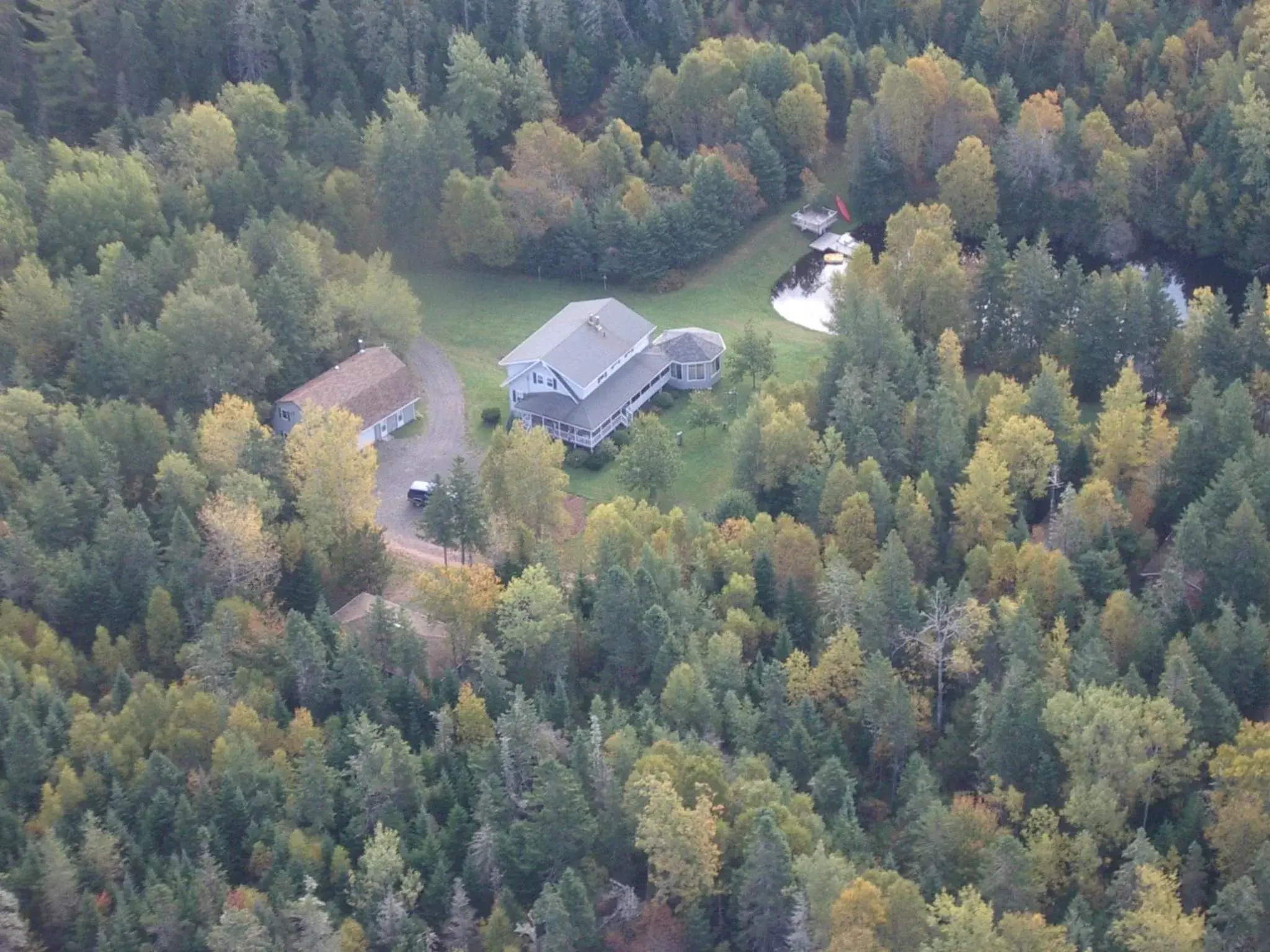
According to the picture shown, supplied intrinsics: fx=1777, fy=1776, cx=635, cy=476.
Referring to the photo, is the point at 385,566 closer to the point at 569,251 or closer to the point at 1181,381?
the point at 569,251

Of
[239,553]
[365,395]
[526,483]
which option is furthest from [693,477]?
[239,553]

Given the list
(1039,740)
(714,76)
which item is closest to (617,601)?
(1039,740)

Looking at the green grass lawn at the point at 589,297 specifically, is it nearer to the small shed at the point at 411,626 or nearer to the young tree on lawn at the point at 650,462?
the young tree on lawn at the point at 650,462

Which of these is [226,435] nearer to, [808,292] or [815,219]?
[808,292]

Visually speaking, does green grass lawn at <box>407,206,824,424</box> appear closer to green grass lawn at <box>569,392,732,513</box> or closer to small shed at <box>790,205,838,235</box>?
small shed at <box>790,205,838,235</box>

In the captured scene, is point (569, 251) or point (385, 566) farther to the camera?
point (569, 251)

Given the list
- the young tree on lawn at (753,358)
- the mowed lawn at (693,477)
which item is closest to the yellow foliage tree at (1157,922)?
the mowed lawn at (693,477)

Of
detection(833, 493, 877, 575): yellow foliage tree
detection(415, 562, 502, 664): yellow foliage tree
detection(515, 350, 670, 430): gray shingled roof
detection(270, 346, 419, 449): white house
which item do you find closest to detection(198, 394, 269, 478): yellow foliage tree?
detection(270, 346, 419, 449): white house
